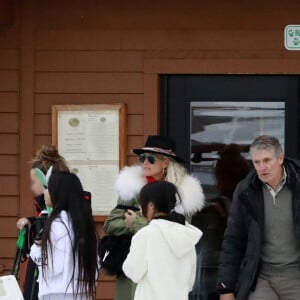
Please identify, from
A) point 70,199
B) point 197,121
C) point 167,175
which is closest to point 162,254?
point 70,199

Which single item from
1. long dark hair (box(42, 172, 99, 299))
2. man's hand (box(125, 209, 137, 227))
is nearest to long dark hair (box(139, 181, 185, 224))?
long dark hair (box(42, 172, 99, 299))

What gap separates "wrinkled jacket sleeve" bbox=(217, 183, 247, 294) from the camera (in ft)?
20.1

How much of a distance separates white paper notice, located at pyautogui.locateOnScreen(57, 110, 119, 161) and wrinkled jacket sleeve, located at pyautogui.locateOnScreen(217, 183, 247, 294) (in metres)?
1.78

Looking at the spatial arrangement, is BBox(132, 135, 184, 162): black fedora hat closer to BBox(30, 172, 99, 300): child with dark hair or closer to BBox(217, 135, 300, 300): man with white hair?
BBox(217, 135, 300, 300): man with white hair

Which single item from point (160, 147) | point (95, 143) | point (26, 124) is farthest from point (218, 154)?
point (26, 124)

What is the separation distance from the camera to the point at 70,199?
18.9 feet

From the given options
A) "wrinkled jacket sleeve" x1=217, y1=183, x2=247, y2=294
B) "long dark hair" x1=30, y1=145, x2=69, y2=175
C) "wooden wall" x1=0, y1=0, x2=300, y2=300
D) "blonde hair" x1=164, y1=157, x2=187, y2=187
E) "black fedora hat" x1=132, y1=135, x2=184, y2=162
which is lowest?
"wrinkled jacket sleeve" x1=217, y1=183, x2=247, y2=294

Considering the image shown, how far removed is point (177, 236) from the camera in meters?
5.65

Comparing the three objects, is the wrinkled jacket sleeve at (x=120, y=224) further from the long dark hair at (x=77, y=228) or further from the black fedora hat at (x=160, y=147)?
the long dark hair at (x=77, y=228)

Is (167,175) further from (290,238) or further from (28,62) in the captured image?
(28,62)

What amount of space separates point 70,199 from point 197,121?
233cm

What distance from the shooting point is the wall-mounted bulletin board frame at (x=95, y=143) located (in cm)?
771

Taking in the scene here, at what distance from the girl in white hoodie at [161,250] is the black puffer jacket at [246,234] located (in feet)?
1.39

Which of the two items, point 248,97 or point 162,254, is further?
point 248,97
